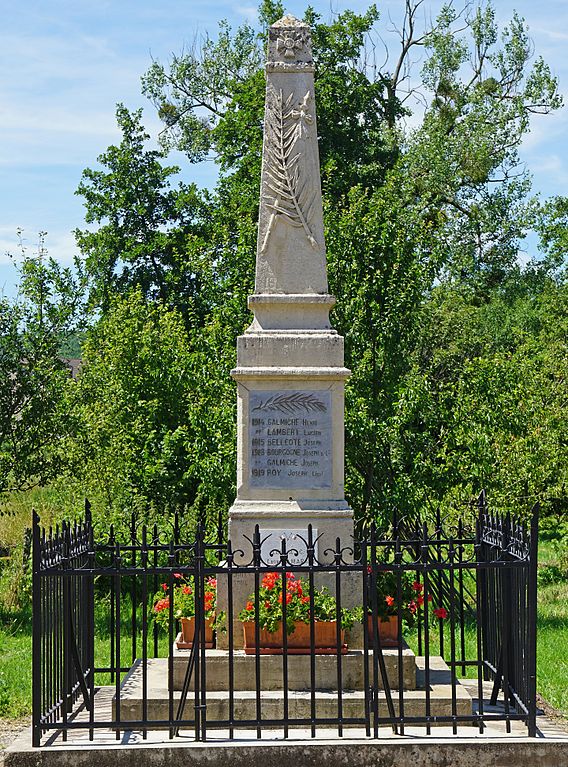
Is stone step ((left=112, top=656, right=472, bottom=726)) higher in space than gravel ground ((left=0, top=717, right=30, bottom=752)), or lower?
higher

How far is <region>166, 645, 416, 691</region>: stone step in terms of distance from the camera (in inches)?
298

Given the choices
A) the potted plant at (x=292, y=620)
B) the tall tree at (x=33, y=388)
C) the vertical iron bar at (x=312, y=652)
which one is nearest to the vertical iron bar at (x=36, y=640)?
the potted plant at (x=292, y=620)

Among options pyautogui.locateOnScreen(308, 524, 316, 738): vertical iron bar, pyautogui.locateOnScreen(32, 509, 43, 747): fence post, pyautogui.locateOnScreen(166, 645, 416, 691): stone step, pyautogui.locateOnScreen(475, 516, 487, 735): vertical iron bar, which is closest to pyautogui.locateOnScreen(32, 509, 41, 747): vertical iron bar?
pyautogui.locateOnScreen(32, 509, 43, 747): fence post

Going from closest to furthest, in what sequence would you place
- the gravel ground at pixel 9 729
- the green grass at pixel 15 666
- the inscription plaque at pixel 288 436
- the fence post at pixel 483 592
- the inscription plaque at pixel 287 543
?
the gravel ground at pixel 9 729 → the fence post at pixel 483 592 → the inscription plaque at pixel 287 543 → the inscription plaque at pixel 288 436 → the green grass at pixel 15 666

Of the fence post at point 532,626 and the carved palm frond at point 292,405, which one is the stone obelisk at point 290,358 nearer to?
the carved palm frond at point 292,405

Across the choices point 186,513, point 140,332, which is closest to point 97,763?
point 186,513

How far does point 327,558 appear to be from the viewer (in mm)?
8203

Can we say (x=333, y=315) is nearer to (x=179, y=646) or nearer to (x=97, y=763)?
(x=179, y=646)

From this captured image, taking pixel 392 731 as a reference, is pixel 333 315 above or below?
above

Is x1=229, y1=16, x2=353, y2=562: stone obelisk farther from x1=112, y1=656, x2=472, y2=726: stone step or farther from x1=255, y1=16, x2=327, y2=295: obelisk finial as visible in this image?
x1=112, y1=656, x2=472, y2=726: stone step

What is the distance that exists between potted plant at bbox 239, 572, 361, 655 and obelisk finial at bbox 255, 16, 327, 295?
2441 mm

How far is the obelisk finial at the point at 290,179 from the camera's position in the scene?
8711 millimetres

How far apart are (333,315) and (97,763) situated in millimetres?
8304

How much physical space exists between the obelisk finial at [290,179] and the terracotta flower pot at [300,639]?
2.67 meters
